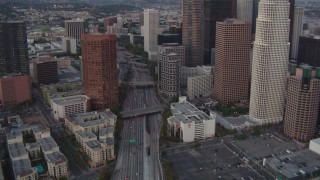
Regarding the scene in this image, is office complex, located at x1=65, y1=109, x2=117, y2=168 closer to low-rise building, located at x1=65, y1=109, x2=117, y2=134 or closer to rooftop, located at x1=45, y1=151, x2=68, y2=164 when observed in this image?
low-rise building, located at x1=65, y1=109, x2=117, y2=134

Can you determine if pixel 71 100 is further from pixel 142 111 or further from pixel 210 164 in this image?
pixel 210 164

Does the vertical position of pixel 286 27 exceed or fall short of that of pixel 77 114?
it exceeds it

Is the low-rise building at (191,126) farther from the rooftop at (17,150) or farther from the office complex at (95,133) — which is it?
the rooftop at (17,150)

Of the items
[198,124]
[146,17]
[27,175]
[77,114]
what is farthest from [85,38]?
[146,17]

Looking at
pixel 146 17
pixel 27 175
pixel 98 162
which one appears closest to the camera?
pixel 27 175

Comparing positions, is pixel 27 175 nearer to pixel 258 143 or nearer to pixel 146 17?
pixel 258 143

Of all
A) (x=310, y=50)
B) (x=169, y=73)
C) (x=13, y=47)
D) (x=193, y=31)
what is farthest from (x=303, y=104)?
(x=13, y=47)

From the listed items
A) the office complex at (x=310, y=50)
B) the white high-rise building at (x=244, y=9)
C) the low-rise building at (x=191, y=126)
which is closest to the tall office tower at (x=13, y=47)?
the low-rise building at (x=191, y=126)
